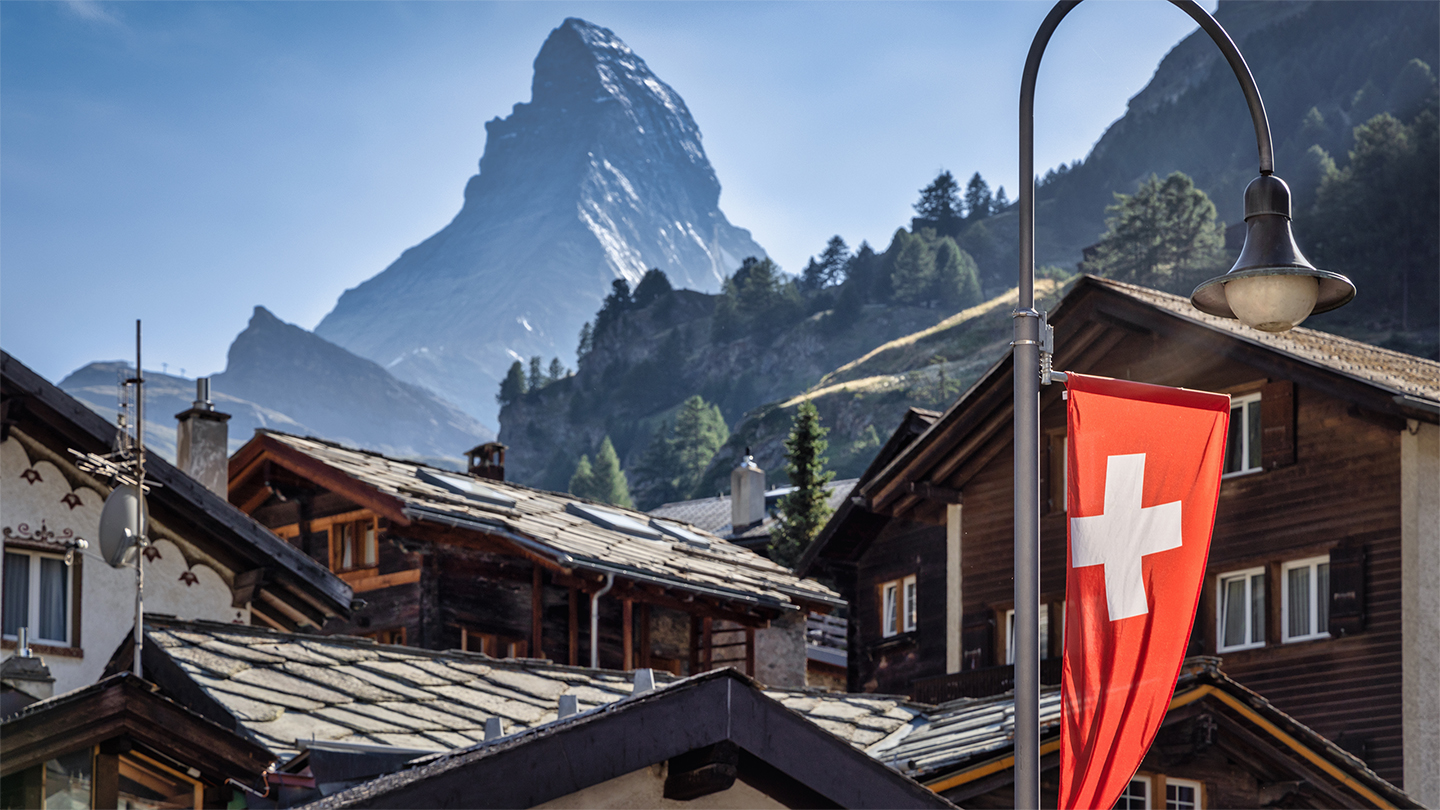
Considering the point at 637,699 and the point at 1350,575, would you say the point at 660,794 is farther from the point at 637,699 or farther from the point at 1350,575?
the point at 1350,575

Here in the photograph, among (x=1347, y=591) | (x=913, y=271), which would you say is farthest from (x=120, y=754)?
(x=913, y=271)

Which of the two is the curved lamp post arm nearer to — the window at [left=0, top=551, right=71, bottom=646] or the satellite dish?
the satellite dish

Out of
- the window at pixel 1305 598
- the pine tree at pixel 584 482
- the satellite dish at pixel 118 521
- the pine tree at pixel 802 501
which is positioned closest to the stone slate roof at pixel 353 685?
the satellite dish at pixel 118 521

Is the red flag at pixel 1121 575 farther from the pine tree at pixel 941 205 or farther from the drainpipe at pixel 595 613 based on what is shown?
the pine tree at pixel 941 205

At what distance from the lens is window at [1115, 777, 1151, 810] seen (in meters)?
16.4

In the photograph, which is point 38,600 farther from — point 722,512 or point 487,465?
point 722,512

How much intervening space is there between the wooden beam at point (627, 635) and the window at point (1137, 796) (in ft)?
21.0

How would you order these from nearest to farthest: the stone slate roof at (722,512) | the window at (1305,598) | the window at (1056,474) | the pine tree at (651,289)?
the window at (1305,598) < the window at (1056,474) < the stone slate roof at (722,512) < the pine tree at (651,289)

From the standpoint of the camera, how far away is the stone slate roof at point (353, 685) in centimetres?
1250

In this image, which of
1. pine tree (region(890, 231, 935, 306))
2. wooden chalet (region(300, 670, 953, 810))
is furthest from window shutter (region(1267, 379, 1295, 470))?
pine tree (region(890, 231, 935, 306))

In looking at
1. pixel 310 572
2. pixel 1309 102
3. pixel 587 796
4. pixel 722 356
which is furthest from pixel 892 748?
pixel 722 356

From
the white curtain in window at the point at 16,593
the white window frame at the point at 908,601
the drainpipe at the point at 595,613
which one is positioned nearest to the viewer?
the white curtain in window at the point at 16,593

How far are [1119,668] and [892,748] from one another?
1073cm

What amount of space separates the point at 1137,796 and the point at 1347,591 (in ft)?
18.9
